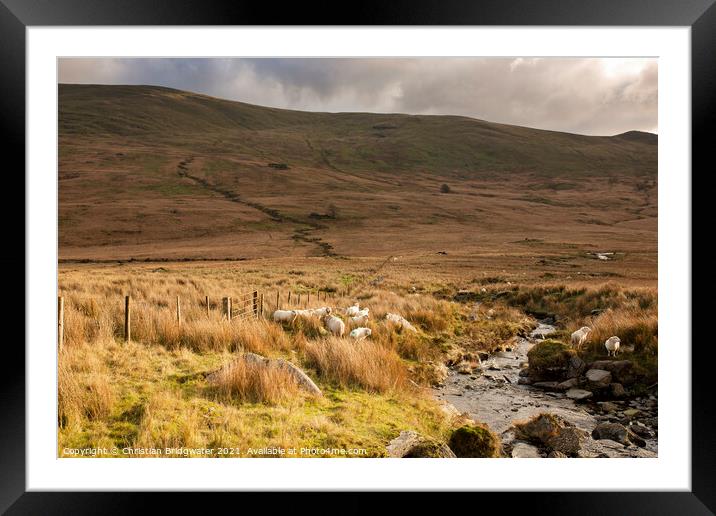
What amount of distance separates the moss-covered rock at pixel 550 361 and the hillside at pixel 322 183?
11.1ft

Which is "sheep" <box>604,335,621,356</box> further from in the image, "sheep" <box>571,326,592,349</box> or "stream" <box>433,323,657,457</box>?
"stream" <box>433,323,657,457</box>

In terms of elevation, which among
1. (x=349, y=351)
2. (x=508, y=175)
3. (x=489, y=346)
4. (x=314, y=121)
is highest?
(x=314, y=121)

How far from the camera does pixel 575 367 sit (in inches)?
207

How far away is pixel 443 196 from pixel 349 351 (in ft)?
179

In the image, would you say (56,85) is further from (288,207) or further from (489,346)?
(288,207)

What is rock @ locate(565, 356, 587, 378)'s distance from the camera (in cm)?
517

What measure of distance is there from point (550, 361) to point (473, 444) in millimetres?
2875

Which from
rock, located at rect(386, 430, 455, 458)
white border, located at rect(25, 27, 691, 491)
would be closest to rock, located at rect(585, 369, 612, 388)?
white border, located at rect(25, 27, 691, 491)

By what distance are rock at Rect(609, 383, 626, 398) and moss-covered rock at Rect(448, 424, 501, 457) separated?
7.70 feet

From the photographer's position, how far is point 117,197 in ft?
125

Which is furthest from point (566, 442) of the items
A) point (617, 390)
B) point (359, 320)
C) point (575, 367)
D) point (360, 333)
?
point (359, 320)

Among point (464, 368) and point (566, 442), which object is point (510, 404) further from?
point (464, 368)
